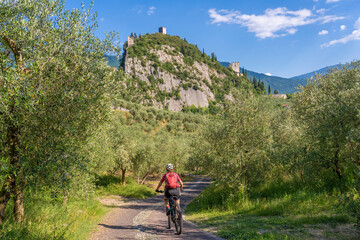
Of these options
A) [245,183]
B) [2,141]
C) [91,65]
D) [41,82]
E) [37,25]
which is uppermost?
[37,25]

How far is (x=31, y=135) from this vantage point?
7156 millimetres

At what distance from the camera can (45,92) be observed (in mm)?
7012

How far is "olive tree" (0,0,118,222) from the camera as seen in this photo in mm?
6668

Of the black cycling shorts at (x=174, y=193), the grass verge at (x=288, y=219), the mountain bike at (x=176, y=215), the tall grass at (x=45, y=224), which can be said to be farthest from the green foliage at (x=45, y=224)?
the grass verge at (x=288, y=219)

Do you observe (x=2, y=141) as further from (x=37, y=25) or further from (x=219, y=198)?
(x=219, y=198)

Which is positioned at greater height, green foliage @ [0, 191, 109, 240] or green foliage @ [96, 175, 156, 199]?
green foliage @ [0, 191, 109, 240]

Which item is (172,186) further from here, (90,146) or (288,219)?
(288,219)

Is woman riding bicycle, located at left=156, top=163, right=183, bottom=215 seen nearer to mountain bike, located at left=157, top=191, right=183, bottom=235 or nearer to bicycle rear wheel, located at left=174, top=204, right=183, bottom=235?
mountain bike, located at left=157, top=191, right=183, bottom=235

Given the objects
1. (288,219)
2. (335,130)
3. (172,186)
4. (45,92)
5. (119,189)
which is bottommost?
(119,189)

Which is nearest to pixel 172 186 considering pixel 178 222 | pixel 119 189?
pixel 178 222

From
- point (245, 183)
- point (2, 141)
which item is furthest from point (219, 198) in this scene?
point (2, 141)

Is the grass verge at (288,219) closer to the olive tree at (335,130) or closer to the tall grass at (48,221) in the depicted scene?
the olive tree at (335,130)

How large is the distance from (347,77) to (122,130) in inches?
1059

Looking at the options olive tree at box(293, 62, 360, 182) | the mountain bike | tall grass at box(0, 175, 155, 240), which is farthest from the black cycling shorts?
olive tree at box(293, 62, 360, 182)
